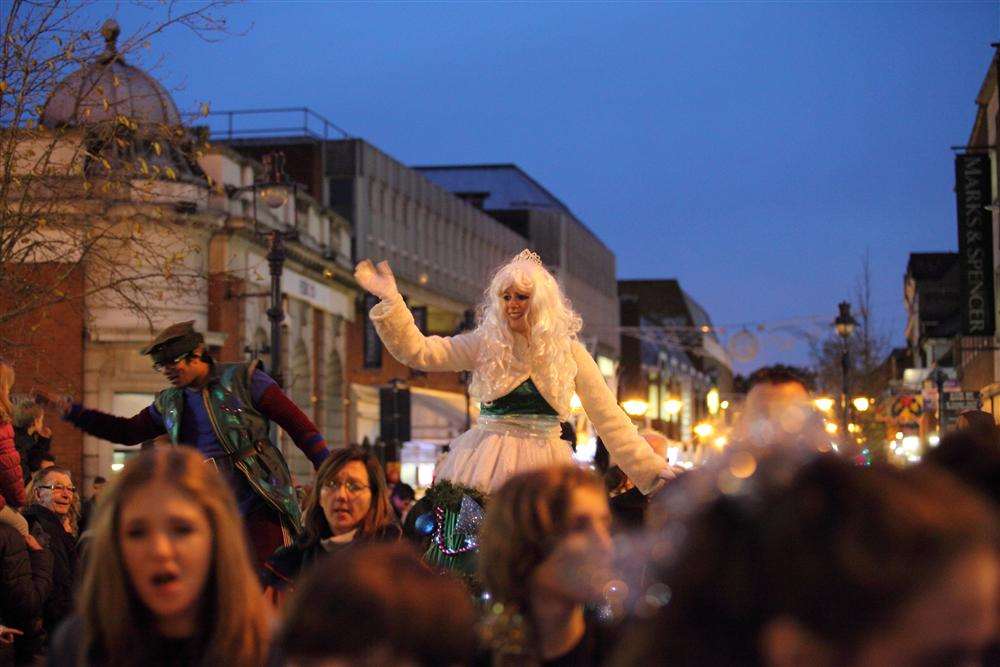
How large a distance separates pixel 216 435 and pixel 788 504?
18.7 feet

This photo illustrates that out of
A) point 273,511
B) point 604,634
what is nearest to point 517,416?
point 273,511

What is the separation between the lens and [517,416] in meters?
6.86

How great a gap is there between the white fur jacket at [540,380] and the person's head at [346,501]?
97 cm

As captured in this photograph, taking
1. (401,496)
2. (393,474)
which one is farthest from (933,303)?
(401,496)

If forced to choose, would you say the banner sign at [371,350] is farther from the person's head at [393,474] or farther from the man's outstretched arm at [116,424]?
the man's outstretched arm at [116,424]

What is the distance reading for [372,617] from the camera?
2.24m

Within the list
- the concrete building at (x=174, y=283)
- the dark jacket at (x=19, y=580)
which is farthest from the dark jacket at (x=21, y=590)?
the concrete building at (x=174, y=283)

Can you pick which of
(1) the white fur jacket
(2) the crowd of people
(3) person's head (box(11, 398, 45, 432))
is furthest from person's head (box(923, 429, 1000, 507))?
(3) person's head (box(11, 398, 45, 432))

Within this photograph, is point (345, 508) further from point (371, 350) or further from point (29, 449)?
point (371, 350)

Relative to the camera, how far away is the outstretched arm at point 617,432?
22.1 ft

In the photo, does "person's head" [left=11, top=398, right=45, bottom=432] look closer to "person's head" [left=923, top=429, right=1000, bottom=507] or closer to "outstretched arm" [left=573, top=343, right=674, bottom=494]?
"outstretched arm" [left=573, top=343, right=674, bottom=494]

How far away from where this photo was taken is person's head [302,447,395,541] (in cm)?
572

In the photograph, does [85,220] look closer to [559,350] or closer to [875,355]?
[559,350]

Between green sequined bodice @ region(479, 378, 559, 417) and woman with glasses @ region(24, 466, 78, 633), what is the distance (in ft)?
12.4
